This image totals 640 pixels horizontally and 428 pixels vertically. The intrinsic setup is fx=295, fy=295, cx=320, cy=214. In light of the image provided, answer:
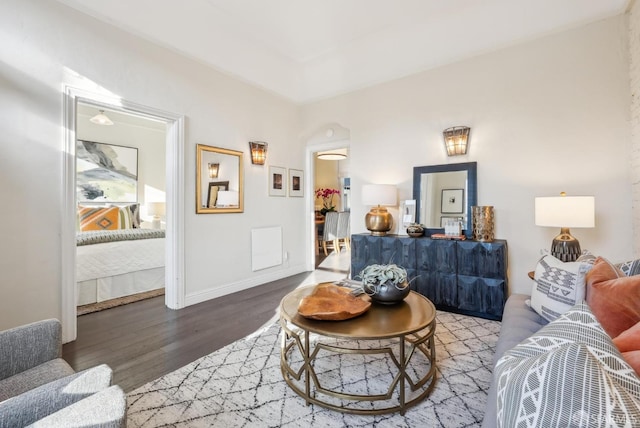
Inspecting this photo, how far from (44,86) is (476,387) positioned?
160 inches

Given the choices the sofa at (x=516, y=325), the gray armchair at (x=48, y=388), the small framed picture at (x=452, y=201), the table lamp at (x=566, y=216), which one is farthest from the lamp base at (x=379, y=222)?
the gray armchair at (x=48, y=388)

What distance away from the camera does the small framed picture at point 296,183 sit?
504cm

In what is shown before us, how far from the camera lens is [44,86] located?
2512 millimetres

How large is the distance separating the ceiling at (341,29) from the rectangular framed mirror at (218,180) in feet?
3.63

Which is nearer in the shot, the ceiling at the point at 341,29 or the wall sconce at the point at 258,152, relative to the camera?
the ceiling at the point at 341,29

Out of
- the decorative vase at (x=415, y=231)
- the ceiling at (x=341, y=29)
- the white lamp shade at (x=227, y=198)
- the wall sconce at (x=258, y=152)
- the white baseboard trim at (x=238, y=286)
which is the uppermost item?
the ceiling at (x=341, y=29)

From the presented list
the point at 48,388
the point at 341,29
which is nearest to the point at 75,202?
the point at 48,388

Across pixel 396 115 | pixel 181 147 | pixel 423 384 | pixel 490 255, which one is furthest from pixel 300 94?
pixel 423 384

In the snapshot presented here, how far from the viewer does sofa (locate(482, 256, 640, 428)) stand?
1.86 feet

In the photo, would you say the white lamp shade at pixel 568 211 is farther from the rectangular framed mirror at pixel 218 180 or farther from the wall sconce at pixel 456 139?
the rectangular framed mirror at pixel 218 180

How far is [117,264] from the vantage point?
146 inches

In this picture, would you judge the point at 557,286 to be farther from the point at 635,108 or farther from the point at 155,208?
the point at 155,208

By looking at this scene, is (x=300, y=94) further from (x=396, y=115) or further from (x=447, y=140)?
(x=447, y=140)

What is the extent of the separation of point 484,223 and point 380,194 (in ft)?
4.14
